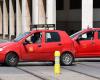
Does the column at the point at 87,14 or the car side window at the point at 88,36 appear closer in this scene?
the car side window at the point at 88,36

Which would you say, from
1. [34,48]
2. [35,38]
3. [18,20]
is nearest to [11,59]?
[34,48]

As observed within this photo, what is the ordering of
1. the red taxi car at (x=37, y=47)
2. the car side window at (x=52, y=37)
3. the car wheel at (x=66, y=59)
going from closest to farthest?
the red taxi car at (x=37, y=47) < the car side window at (x=52, y=37) < the car wheel at (x=66, y=59)

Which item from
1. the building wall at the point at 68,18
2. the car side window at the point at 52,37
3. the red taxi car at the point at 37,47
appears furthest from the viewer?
the building wall at the point at 68,18

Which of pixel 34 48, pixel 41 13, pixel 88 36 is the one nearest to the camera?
pixel 34 48

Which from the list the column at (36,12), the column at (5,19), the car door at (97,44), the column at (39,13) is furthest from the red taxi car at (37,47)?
the column at (5,19)

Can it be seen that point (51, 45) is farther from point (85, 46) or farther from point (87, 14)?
point (87, 14)

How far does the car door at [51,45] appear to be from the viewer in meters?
20.3

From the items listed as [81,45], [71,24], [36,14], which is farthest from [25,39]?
[71,24]

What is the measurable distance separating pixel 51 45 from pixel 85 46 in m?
3.40

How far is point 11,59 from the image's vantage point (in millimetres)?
19953

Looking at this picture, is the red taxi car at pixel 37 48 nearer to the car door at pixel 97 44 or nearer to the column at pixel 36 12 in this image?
the car door at pixel 97 44

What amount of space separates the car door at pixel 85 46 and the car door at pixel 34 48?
3.43 meters

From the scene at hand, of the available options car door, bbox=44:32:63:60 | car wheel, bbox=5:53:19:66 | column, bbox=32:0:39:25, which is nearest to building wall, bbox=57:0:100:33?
column, bbox=32:0:39:25

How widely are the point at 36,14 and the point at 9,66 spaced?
1061 inches
